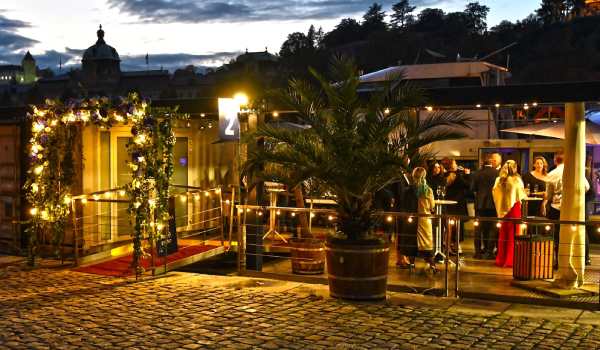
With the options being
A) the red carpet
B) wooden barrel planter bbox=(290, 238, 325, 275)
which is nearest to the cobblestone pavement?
the red carpet

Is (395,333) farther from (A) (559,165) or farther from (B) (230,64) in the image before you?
(B) (230,64)

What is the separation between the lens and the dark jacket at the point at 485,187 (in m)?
12.6

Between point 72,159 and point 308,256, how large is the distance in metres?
4.57

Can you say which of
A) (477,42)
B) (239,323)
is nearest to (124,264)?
(239,323)

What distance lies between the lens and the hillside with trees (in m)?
77.6

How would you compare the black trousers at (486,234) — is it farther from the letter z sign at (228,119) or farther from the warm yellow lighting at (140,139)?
the warm yellow lighting at (140,139)

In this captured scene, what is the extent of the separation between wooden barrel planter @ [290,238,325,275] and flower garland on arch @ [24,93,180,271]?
7.04 ft

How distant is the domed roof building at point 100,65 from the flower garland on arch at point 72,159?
11921 centimetres

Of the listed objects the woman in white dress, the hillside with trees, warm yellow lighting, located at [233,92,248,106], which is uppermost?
the hillside with trees

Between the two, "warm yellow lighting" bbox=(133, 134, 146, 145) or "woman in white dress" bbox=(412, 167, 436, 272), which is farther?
"woman in white dress" bbox=(412, 167, 436, 272)

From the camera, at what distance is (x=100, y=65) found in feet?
437

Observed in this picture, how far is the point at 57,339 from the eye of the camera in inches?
277

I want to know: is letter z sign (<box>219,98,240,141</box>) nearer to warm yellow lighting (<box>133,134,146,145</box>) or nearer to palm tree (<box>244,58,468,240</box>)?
warm yellow lighting (<box>133,134,146,145</box>)

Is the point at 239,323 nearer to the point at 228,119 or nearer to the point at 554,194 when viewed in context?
the point at 228,119
